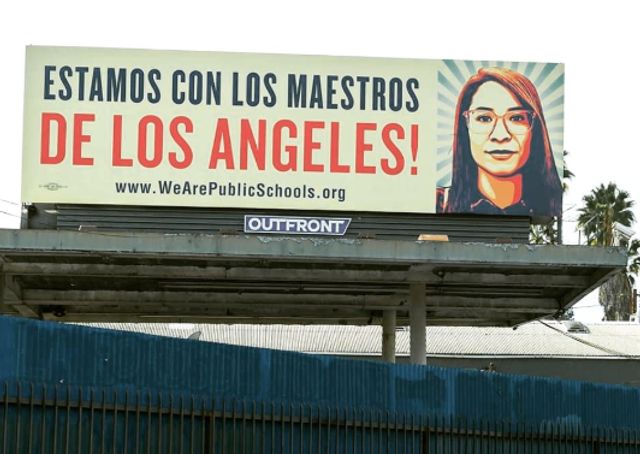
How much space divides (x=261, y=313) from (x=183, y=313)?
179 centimetres

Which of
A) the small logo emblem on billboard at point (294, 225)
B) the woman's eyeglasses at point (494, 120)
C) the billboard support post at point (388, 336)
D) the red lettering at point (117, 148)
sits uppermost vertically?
the woman's eyeglasses at point (494, 120)

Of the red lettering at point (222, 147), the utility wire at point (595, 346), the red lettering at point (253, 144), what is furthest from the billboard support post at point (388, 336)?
the utility wire at point (595, 346)

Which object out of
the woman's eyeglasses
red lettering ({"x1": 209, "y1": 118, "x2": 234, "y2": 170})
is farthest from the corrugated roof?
red lettering ({"x1": 209, "y1": 118, "x2": 234, "y2": 170})

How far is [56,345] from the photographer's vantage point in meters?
10.9

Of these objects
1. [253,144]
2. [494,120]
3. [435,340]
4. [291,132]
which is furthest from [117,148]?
[435,340]

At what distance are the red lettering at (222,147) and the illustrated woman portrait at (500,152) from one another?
3846mm

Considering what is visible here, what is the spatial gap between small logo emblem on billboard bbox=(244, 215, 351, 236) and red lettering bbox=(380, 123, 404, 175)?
1.28 m

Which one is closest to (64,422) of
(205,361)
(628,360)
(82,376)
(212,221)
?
(82,376)

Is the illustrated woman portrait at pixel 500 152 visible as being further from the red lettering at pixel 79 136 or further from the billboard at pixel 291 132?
the red lettering at pixel 79 136

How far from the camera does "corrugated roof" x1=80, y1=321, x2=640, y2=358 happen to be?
147 ft

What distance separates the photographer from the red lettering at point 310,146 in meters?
24.1

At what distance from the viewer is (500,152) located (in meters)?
24.3

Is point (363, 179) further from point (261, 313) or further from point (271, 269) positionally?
point (261, 313)

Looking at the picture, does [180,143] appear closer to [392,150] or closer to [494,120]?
[392,150]
